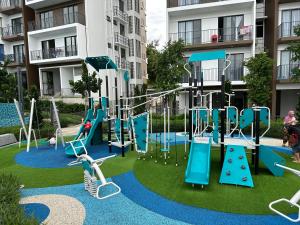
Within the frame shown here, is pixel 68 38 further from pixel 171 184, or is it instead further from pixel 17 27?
pixel 171 184

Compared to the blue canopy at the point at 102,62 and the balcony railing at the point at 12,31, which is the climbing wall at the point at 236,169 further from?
the balcony railing at the point at 12,31

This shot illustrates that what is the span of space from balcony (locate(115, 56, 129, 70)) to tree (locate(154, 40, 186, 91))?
11.5 m

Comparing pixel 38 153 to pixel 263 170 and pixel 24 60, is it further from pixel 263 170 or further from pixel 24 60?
pixel 24 60

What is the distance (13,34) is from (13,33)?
0.61 feet

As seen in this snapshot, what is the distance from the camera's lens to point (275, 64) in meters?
18.4

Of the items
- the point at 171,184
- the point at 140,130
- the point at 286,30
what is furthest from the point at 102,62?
the point at 286,30

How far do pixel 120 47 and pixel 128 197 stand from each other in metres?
25.8

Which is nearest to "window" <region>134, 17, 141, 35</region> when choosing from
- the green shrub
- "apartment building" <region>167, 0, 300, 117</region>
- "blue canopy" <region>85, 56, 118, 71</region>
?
"apartment building" <region>167, 0, 300, 117</region>

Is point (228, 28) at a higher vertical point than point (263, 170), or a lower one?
higher

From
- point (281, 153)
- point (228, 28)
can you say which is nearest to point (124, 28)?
point (228, 28)

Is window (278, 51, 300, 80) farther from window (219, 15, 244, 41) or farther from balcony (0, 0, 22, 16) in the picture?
balcony (0, 0, 22, 16)

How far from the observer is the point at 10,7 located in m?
27.6

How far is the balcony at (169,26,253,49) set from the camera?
19.0 metres

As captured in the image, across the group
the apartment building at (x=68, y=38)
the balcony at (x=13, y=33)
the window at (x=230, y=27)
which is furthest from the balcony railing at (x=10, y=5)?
the window at (x=230, y=27)
